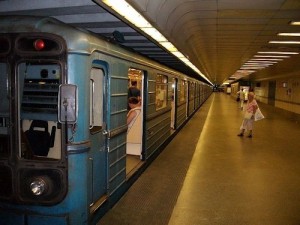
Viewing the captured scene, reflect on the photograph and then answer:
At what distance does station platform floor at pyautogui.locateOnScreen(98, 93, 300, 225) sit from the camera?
4469 mm

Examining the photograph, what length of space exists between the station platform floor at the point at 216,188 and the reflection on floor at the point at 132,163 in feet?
0.82

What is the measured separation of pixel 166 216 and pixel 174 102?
735cm

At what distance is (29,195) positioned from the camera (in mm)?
3330

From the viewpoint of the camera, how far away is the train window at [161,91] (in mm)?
8152

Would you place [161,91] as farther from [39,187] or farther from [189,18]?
[39,187]

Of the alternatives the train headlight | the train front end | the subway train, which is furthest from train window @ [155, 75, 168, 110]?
the train headlight

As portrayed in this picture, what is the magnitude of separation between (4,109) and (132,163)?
365cm

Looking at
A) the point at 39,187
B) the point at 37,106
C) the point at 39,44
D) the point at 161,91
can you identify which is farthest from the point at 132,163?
the point at 39,44

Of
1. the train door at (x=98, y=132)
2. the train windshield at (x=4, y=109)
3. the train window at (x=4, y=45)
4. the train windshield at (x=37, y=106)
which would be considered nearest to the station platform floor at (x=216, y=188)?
the train door at (x=98, y=132)

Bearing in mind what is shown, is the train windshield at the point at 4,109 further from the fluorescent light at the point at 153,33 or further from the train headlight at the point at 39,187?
the fluorescent light at the point at 153,33

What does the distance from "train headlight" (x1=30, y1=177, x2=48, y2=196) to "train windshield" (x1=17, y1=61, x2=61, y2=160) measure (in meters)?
0.25

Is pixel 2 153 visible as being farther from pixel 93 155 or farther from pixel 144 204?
pixel 144 204

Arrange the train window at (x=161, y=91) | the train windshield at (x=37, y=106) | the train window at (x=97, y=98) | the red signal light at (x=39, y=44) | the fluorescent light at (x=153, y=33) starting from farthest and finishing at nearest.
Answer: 1. the train window at (x=161, y=91)
2. the train window at (x=97, y=98)
3. the fluorescent light at (x=153, y=33)
4. the train windshield at (x=37, y=106)
5. the red signal light at (x=39, y=44)

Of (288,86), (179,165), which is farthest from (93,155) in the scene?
(288,86)
